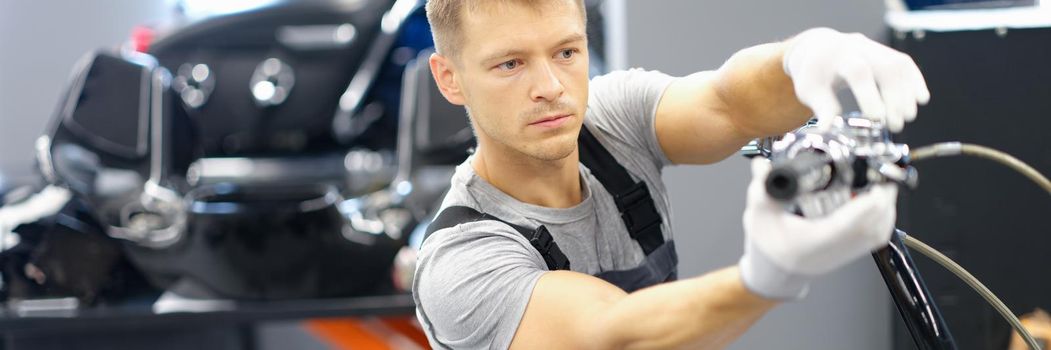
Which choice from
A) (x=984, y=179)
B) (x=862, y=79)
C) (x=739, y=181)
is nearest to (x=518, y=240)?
(x=862, y=79)

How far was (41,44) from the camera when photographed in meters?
5.45

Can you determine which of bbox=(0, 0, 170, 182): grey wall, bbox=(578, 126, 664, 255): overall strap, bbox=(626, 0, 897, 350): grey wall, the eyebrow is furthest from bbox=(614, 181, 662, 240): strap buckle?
bbox=(0, 0, 170, 182): grey wall

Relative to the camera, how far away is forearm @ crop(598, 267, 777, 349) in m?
1.02

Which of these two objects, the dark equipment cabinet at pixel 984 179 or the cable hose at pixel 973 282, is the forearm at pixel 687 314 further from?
the dark equipment cabinet at pixel 984 179

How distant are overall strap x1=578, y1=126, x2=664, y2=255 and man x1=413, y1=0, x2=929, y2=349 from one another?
0.01m

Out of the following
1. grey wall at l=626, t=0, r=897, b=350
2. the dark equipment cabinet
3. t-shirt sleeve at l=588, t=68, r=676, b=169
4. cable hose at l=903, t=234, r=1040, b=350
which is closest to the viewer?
cable hose at l=903, t=234, r=1040, b=350

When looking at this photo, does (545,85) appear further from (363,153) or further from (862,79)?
(363,153)

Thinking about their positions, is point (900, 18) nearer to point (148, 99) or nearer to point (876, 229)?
point (876, 229)

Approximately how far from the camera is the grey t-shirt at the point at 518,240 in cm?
126

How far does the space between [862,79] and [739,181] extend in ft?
2.56

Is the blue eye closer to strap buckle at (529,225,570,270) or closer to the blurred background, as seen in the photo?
strap buckle at (529,225,570,270)

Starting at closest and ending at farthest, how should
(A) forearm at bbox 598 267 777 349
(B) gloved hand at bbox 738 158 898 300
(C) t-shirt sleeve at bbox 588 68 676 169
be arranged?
(B) gloved hand at bbox 738 158 898 300
(A) forearm at bbox 598 267 777 349
(C) t-shirt sleeve at bbox 588 68 676 169

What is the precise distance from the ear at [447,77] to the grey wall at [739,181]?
0.52 m

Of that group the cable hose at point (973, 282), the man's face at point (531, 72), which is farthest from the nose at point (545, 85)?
the cable hose at point (973, 282)
